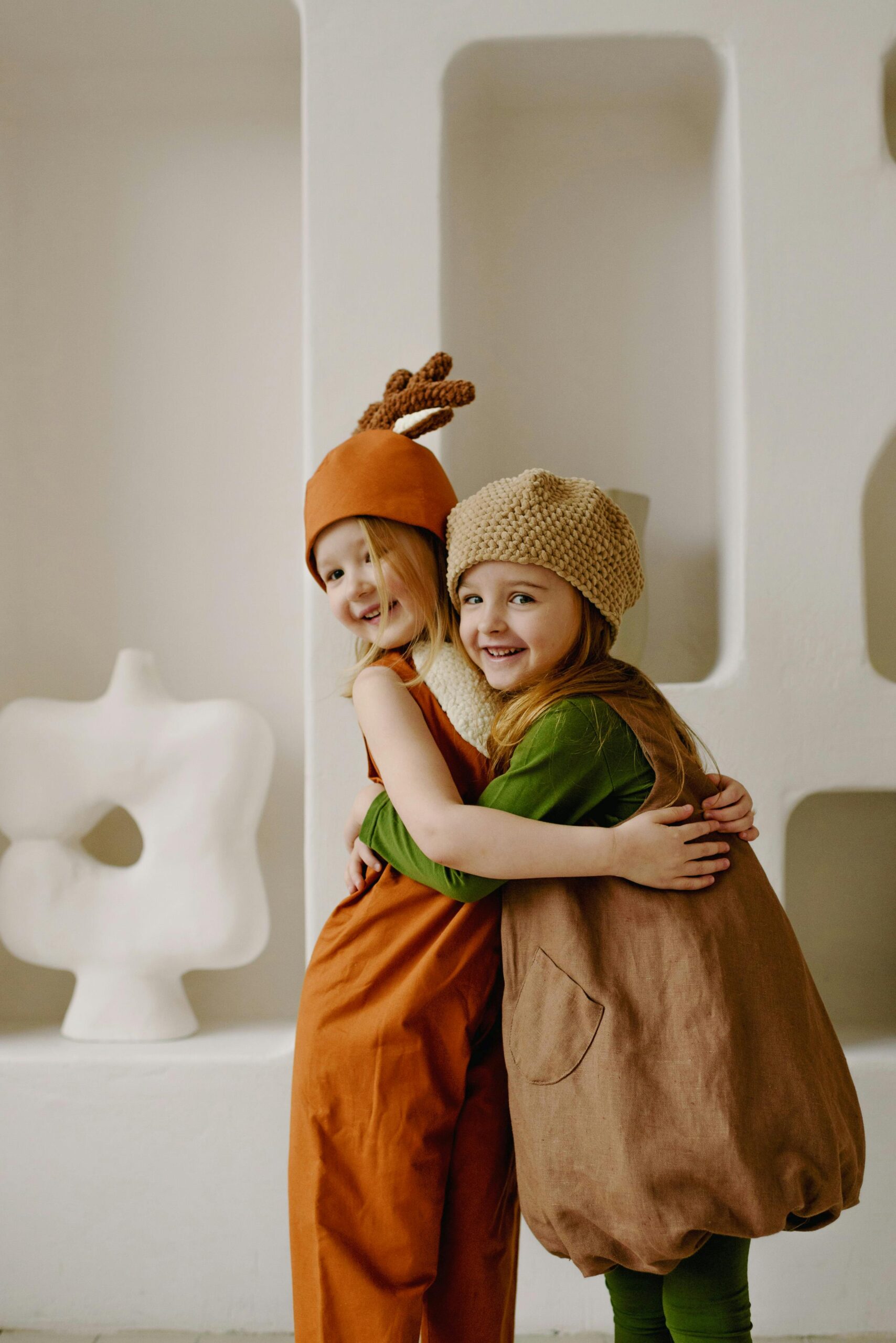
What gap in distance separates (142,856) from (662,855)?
3.83ft

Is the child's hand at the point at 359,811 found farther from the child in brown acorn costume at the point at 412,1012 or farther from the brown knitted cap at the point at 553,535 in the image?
the brown knitted cap at the point at 553,535

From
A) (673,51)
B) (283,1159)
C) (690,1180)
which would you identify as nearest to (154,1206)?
(283,1159)

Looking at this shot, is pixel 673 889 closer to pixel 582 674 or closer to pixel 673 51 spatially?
pixel 582 674

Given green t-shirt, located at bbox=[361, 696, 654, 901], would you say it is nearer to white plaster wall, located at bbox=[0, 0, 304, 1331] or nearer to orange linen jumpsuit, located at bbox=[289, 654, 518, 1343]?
orange linen jumpsuit, located at bbox=[289, 654, 518, 1343]

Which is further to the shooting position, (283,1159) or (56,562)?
(56,562)

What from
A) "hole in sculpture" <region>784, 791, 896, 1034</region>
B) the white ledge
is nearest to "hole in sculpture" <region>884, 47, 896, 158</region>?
"hole in sculpture" <region>784, 791, 896, 1034</region>

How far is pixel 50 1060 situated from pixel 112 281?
1.47 metres

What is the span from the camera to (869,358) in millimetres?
1721

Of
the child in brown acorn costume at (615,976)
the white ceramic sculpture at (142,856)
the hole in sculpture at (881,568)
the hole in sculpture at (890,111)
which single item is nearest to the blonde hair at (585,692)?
the child in brown acorn costume at (615,976)

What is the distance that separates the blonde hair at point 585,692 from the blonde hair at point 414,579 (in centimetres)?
12

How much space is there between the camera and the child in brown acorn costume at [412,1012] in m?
1.05

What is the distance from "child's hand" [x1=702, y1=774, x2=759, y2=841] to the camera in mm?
1043

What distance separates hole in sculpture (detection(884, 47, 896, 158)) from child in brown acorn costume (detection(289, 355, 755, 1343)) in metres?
1.26

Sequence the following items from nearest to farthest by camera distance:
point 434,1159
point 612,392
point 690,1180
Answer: point 690,1180, point 434,1159, point 612,392
